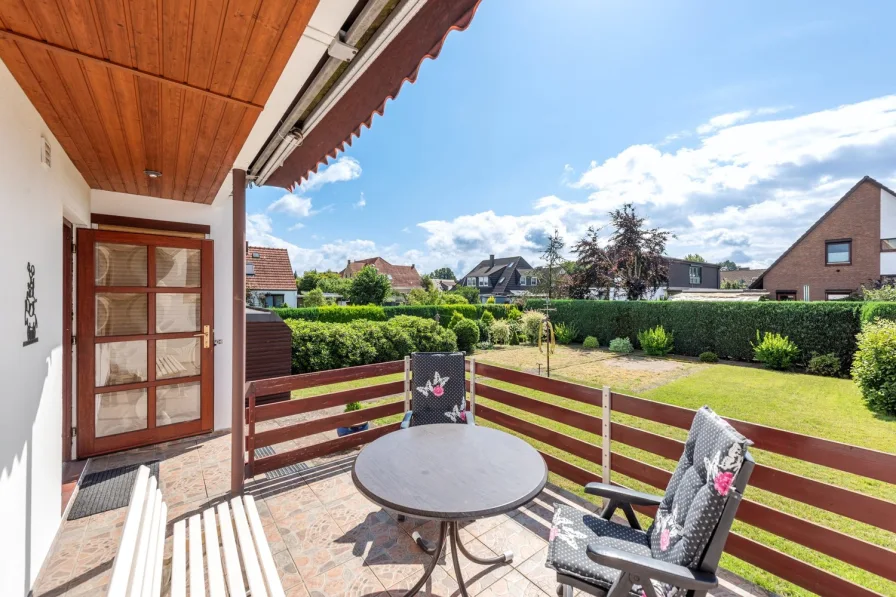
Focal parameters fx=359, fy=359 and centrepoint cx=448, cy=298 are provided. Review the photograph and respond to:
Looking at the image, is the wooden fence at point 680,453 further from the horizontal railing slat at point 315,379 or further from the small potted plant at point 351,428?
the small potted plant at point 351,428

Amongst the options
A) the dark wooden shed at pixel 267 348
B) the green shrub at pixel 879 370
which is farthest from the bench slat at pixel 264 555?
the green shrub at pixel 879 370

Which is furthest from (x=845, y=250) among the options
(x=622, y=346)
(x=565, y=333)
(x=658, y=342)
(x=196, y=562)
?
(x=196, y=562)

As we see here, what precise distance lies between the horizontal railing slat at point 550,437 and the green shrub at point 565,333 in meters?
10.9

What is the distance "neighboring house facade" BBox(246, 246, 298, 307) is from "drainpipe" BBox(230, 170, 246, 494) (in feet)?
61.4

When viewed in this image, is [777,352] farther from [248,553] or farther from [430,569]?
[248,553]

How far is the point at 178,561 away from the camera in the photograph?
59.1 inches

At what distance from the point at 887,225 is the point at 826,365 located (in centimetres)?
873

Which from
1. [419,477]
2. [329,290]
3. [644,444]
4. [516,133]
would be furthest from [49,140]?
[329,290]

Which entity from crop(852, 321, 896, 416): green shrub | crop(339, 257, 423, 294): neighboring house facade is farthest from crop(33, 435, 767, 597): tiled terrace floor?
crop(339, 257, 423, 294): neighboring house facade

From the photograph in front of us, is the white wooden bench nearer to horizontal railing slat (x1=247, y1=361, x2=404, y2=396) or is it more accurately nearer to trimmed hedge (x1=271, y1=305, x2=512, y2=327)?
horizontal railing slat (x1=247, y1=361, x2=404, y2=396)

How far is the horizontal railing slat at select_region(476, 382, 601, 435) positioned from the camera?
8.90 feet

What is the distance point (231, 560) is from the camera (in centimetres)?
157

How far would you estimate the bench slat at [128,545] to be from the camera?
3.13 feet

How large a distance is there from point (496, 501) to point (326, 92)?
2.21 m
